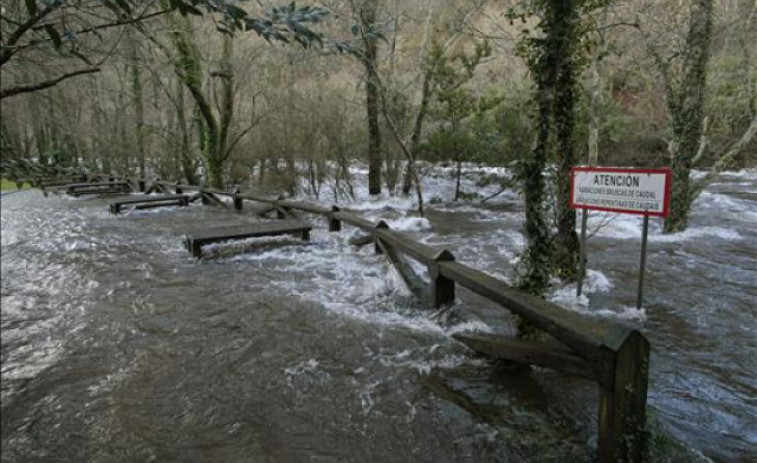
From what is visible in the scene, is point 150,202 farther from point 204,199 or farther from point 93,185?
point 93,185

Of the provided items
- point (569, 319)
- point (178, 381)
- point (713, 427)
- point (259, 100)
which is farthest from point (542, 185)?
point (259, 100)

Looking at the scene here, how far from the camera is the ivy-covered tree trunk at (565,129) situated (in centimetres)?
333

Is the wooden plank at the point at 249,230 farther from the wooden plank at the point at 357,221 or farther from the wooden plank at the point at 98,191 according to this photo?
the wooden plank at the point at 98,191

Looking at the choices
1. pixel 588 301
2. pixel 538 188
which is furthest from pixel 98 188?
pixel 538 188

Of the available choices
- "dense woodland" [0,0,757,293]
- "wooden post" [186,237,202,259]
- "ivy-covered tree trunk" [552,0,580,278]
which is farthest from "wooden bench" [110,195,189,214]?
"ivy-covered tree trunk" [552,0,580,278]

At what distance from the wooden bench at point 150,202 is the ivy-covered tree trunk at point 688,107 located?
12268mm

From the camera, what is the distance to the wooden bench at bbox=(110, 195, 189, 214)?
11922 mm

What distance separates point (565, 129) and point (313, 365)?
3509 mm

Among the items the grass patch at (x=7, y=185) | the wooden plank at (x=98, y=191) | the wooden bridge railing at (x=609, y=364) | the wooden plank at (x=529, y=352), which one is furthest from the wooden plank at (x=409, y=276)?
the wooden plank at (x=98, y=191)

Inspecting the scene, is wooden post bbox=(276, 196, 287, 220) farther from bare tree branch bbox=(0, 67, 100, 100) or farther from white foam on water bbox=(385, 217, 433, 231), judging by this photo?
bare tree branch bbox=(0, 67, 100, 100)

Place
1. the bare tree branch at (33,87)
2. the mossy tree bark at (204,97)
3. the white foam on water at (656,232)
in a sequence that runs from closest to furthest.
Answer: the bare tree branch at (33,87) < the white foam on water at (656,232) < the mossy tree bark at (204,97)

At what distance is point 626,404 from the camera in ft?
7.73

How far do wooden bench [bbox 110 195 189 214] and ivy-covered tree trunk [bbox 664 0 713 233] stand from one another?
40.2 ft

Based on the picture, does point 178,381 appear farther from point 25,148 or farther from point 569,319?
point 569,319
